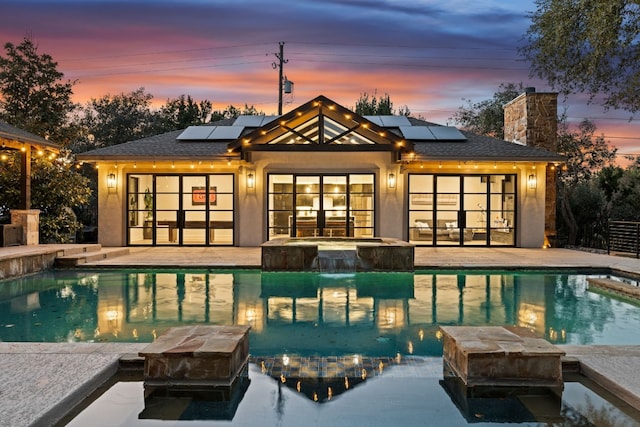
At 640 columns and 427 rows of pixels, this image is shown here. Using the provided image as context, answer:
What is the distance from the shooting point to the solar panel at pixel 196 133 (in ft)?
Answer: 57.5

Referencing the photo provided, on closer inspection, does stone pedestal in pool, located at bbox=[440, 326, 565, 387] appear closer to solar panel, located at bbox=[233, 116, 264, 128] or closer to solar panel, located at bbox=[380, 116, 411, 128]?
solar panel, located at bbox=[380, 116, 411, 128]

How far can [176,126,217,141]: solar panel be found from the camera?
57.5ft

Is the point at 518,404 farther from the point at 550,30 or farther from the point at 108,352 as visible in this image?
the point at 550,30

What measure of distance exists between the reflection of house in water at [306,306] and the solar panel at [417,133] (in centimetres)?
714

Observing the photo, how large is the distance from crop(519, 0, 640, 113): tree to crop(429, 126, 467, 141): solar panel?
16.9 feet

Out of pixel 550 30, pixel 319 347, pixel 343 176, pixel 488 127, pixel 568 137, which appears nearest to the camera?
pixel 319 347

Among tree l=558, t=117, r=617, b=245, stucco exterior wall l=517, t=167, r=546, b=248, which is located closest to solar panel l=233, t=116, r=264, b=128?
stucco exterior wall l=517, t=167, r=546, b=248

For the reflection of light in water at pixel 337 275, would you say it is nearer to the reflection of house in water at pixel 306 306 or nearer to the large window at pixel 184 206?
the reflection of house in water at pixel 306 306

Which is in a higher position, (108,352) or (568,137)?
(568,137)

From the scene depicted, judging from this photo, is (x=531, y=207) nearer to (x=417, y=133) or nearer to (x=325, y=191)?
(x=417, y=133)

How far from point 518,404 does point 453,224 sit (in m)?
13.2

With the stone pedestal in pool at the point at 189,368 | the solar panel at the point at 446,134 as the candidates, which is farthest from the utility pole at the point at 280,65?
the stone pedestal in pool at the point at 189,368

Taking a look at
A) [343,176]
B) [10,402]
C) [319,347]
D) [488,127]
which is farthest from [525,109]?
[10,402]

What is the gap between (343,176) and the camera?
1612 centimetres
